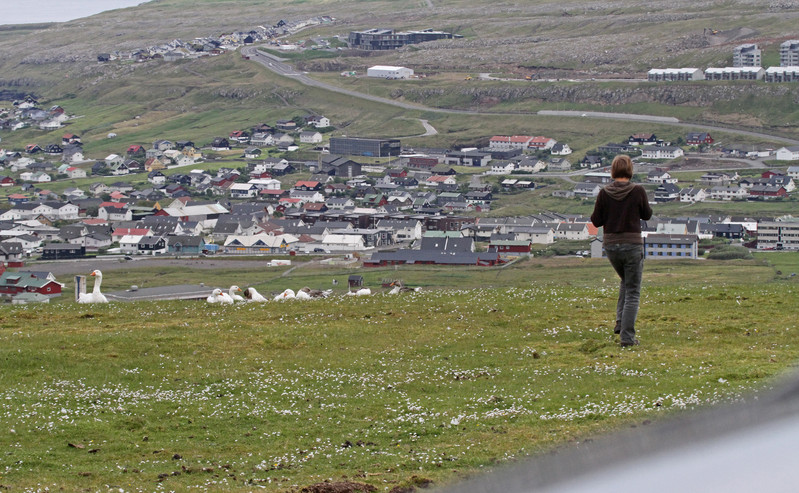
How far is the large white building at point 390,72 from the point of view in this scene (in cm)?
14075

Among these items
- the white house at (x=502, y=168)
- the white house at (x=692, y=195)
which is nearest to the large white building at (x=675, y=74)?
the white house at (x=502, y=168)

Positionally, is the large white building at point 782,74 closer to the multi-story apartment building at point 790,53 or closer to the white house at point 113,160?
the multi-story apartment building at point 790,53

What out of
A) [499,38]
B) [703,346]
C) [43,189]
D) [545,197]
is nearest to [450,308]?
[703,346]

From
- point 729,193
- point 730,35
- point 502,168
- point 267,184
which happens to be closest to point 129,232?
point 267,184

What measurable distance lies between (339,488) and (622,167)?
571 centimetres

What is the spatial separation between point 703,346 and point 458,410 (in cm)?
418

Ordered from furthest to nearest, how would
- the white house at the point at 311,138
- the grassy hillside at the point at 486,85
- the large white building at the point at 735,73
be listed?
the white house at the point at 311,138 < the large white building at the point at 735,73 < the grassy hillside at the point at 486,85

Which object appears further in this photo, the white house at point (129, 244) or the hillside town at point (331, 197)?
the white house at point (129, 244)

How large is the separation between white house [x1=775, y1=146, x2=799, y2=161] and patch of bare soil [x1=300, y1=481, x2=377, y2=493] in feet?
308

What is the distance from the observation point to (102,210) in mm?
85188

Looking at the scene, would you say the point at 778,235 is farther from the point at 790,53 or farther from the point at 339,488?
the point at 790,53

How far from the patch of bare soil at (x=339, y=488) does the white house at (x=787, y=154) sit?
308 feet

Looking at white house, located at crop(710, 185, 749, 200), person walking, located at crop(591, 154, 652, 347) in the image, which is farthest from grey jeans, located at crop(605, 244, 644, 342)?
white house, located at crop(710, 185, 749, 200)

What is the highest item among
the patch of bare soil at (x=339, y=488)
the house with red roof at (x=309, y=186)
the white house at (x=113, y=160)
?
the patch of bare soil at (x=339, y=488)
